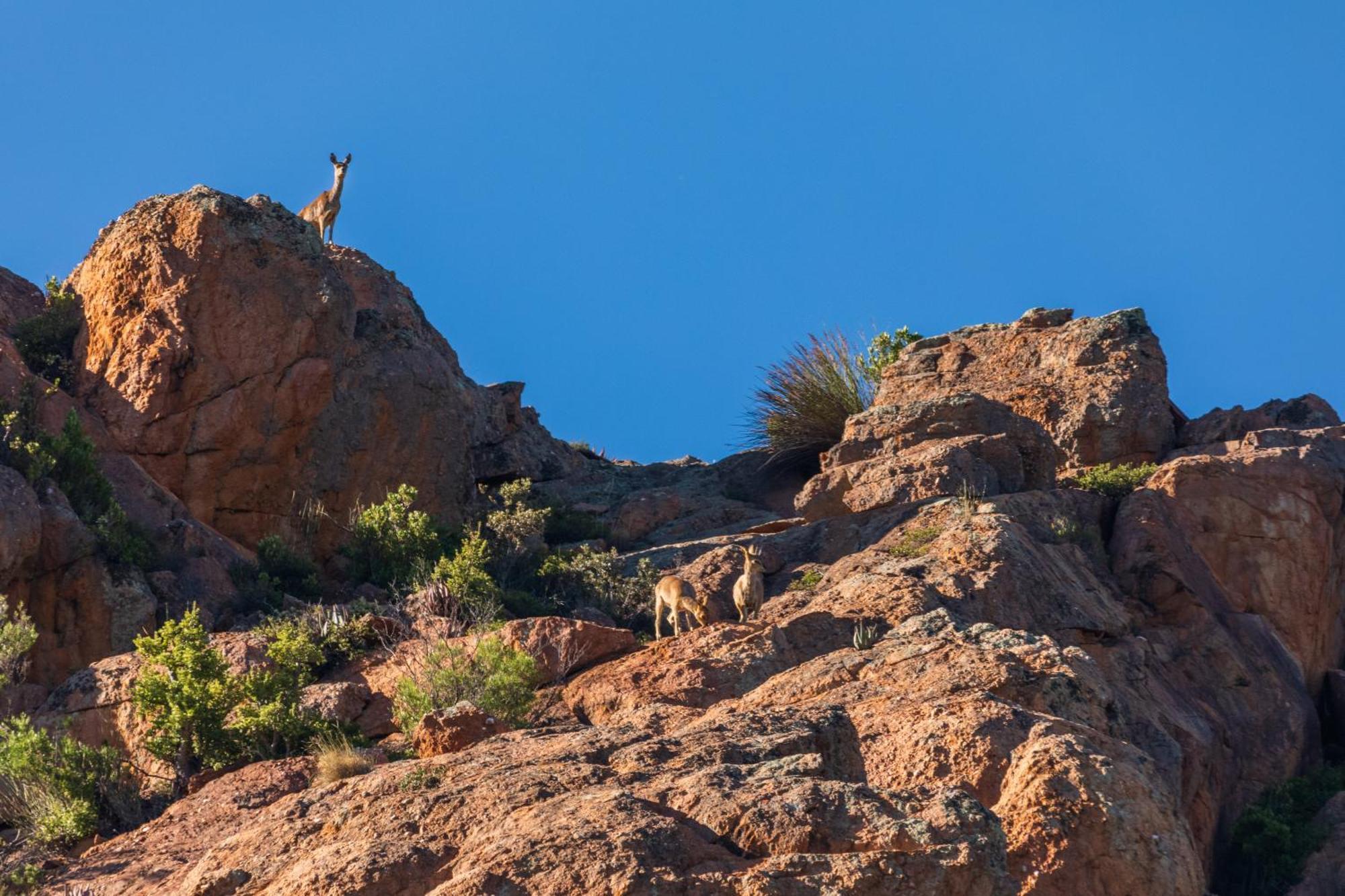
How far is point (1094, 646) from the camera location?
53.9 feet

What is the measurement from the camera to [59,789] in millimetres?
13117

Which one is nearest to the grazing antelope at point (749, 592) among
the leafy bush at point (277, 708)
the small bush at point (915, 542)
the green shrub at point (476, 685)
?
the small bush at point (915, 542)

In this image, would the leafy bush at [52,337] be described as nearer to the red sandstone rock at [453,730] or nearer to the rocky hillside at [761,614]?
the rocky hillside at [761,614]

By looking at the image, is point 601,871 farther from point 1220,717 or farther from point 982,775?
point 1220,717

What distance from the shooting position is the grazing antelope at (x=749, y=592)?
16656mm

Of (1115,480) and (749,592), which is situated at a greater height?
(1115,480)

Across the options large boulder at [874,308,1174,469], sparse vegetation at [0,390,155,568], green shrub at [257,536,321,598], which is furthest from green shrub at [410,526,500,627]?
large boulder at [874,308,1174,469]

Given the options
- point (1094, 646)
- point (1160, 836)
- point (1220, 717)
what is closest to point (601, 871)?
point (1160, 836)

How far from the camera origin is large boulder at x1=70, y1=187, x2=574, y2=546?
2186 centimetres

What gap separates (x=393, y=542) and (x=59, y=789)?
798cm

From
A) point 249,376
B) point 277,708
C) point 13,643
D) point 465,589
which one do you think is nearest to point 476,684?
point 277,708

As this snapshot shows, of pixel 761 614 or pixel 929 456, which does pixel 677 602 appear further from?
pixel 929 456

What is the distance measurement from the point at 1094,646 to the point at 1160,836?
630cm

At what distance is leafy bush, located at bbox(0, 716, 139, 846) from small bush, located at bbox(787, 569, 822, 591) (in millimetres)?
7103
